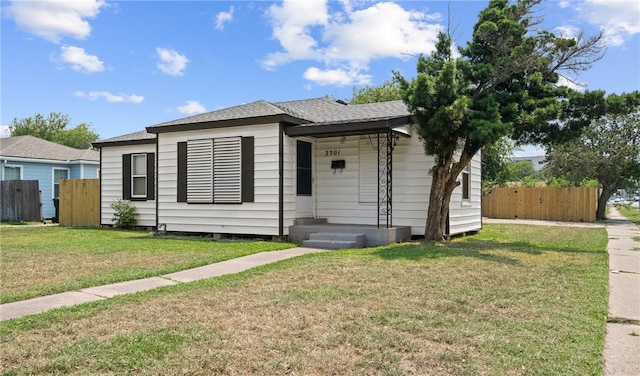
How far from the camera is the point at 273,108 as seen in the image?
11.6 m

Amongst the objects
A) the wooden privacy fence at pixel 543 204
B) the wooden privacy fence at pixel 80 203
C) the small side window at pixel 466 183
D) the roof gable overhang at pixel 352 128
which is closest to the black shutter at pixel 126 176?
the wooden privacy fence at pixel 80 203

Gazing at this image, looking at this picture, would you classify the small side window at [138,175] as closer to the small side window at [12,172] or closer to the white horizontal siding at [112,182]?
the white horizontal siding at [112,182]

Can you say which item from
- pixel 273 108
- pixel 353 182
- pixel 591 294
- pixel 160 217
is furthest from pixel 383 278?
pixel 160 217

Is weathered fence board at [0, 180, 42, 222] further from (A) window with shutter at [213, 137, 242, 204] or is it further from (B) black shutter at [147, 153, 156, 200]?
(A) window with shutter at [213, 137, 242, 204]

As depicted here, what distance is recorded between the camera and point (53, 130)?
4741 cm

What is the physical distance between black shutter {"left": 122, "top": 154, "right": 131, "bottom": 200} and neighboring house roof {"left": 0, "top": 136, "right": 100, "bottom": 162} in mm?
8351

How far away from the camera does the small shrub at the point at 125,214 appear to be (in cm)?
1475

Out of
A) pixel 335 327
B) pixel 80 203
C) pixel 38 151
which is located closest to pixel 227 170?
pixel 335 327

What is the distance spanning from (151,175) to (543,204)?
725 inches

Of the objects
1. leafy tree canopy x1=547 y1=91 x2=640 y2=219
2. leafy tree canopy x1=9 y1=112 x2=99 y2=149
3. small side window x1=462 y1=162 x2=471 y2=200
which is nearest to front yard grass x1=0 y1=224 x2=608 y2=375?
small side window x1=462 y1=162 x2=471 y2=200

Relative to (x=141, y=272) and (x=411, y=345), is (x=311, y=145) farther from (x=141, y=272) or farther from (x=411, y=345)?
(x=411, y=345)

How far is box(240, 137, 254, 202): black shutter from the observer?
11.3 metres

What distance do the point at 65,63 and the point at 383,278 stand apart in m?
22.8

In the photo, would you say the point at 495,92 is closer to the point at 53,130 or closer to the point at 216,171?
the point at 216,171
